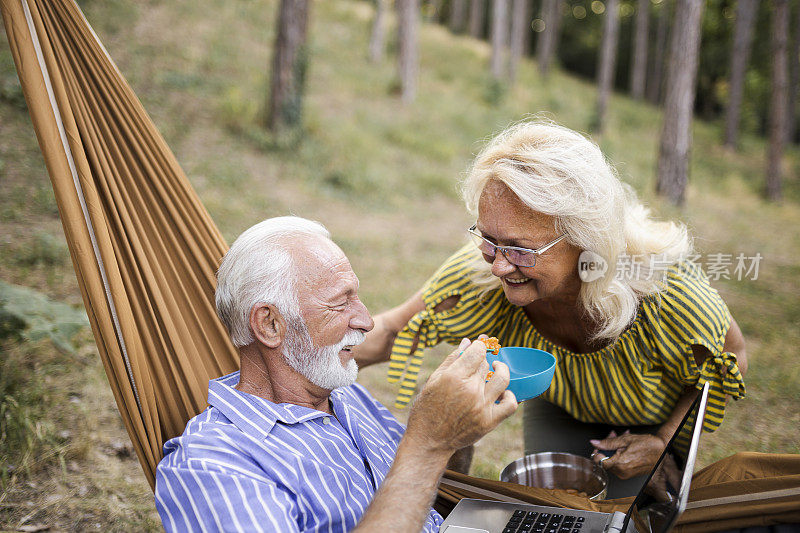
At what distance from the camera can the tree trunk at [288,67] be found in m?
8.44

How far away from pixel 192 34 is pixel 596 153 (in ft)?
Answer: 37.2

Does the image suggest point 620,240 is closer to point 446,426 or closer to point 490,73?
point 446,426

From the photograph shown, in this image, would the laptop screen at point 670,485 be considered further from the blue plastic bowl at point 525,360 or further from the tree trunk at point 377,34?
the tree trunk at point 377,34

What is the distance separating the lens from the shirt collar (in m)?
1.68

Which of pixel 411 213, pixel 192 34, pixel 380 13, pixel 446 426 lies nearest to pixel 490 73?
pixel 380 13

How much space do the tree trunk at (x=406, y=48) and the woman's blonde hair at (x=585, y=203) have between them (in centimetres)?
1077

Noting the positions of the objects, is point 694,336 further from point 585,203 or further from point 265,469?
point 265,469

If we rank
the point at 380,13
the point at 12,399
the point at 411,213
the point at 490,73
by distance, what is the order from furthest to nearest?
the point at 490,73 < the point at 380,13 < the point at 411,213 < the point at 12,399

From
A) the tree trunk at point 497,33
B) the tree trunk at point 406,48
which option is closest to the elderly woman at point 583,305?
the tree trunk at point 406,48

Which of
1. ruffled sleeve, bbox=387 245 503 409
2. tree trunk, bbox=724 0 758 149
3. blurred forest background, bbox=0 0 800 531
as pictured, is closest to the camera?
ruffled sleeve, bbox=387 245 503 409

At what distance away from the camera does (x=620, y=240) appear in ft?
7.09

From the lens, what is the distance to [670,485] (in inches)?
58.2

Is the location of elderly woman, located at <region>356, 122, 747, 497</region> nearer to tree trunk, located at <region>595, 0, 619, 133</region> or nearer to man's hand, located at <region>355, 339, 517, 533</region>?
man's hand, located at <region>355, 339, 517, 533</region>

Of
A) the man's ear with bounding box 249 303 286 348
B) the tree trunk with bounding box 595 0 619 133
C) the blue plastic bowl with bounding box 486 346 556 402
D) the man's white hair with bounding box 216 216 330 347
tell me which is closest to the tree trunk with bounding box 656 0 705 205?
the tree trunk with bounding box 595 0 619 133
